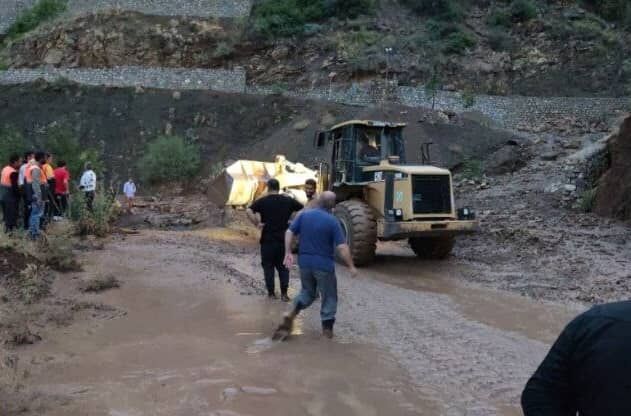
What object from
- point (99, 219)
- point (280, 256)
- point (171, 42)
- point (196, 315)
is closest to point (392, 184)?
point (280, 256)

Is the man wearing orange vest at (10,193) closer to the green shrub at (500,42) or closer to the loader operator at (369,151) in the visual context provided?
the loader operator at (369,151)

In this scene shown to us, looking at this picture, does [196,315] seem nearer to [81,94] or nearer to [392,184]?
[392,184]

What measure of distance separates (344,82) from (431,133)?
1216 cm

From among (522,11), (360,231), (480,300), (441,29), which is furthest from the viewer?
(522,11)

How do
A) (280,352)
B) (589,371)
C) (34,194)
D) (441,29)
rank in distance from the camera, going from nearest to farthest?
1. (589,371)
2. (280,352)
3. (34,194)
4. (441,29)

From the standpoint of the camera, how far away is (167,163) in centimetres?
3127

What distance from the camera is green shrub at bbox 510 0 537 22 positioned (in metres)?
47.3

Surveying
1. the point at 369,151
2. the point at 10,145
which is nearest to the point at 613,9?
the point at 10,145

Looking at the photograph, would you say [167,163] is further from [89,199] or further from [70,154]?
[89,199]

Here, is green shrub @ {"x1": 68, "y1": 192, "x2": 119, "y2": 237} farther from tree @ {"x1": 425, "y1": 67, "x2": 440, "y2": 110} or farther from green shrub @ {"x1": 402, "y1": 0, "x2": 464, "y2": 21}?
green shrub @ {"x1": 402, "y1": 0, "x2": 464, "y2": 21}

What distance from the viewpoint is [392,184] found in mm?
12352

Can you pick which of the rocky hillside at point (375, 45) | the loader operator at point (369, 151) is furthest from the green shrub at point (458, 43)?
the loader operator at point (369, 151)

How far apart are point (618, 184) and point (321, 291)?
10913 millimetres

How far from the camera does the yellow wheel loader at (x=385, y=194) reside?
11977 mm
